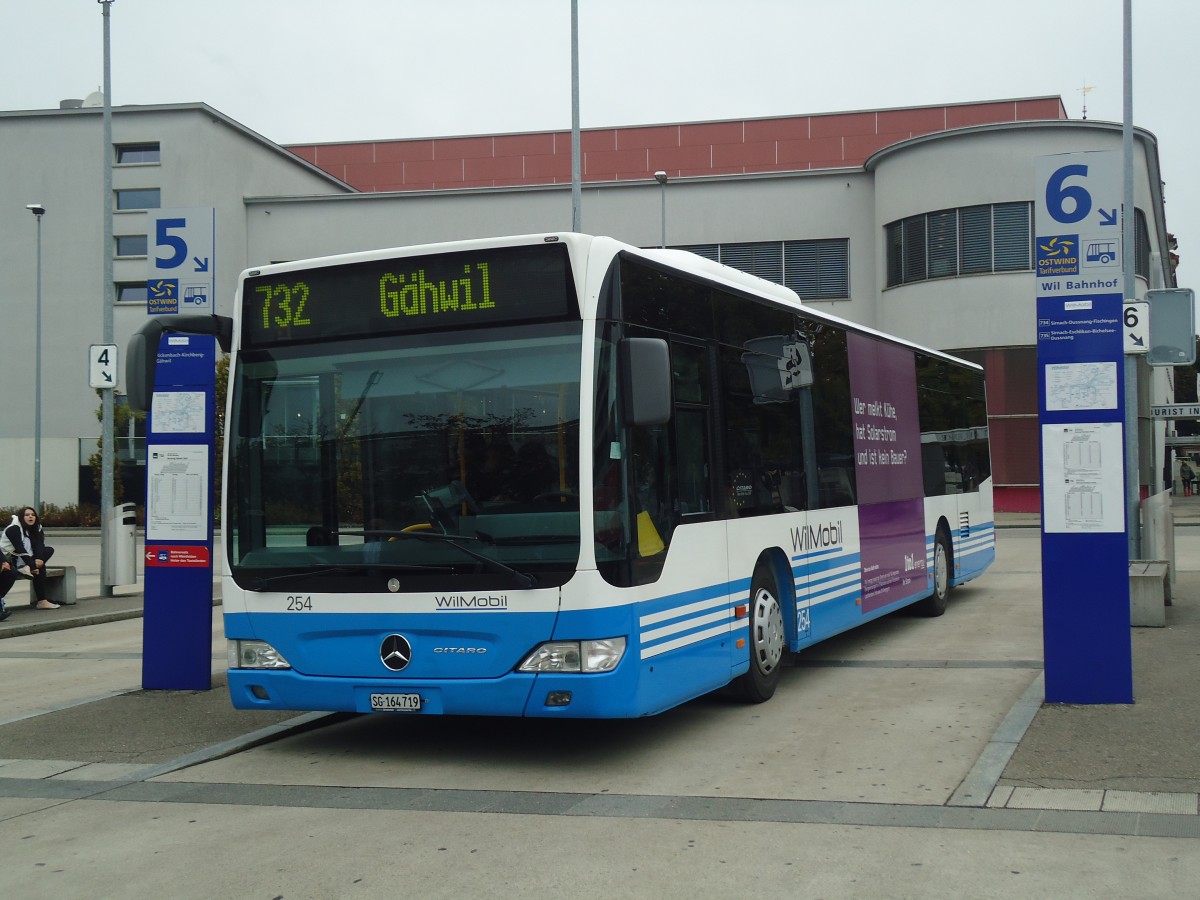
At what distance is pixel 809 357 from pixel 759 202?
30.7 meters

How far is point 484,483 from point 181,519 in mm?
3917

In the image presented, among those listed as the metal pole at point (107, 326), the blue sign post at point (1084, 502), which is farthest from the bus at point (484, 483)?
the metal pole at point (107, 326)

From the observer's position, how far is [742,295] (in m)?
9.45

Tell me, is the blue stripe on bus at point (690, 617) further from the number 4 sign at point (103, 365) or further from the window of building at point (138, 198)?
the window of building at point (138, 198)

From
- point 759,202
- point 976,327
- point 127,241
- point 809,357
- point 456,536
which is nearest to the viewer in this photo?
point 456,536

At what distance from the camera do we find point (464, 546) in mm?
7270

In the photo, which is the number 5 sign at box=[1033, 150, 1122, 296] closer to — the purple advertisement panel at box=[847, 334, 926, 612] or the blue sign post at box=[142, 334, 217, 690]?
the purple advertisement panel at box=[847, 334, 926, 612]

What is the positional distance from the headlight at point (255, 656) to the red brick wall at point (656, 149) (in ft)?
138

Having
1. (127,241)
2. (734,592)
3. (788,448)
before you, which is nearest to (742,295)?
(788,448)

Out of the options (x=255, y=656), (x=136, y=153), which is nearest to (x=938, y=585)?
(x=255, y=656)

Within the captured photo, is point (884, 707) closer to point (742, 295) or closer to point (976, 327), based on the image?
point (742, 295)

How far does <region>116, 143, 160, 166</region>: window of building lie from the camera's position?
1743 inches

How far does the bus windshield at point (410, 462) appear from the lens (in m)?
7.21

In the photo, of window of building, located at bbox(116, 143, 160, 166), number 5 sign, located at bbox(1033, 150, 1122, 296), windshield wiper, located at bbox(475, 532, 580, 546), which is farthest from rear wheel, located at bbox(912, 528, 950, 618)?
window of building, located at bbox(116, 143, 160, 166)
